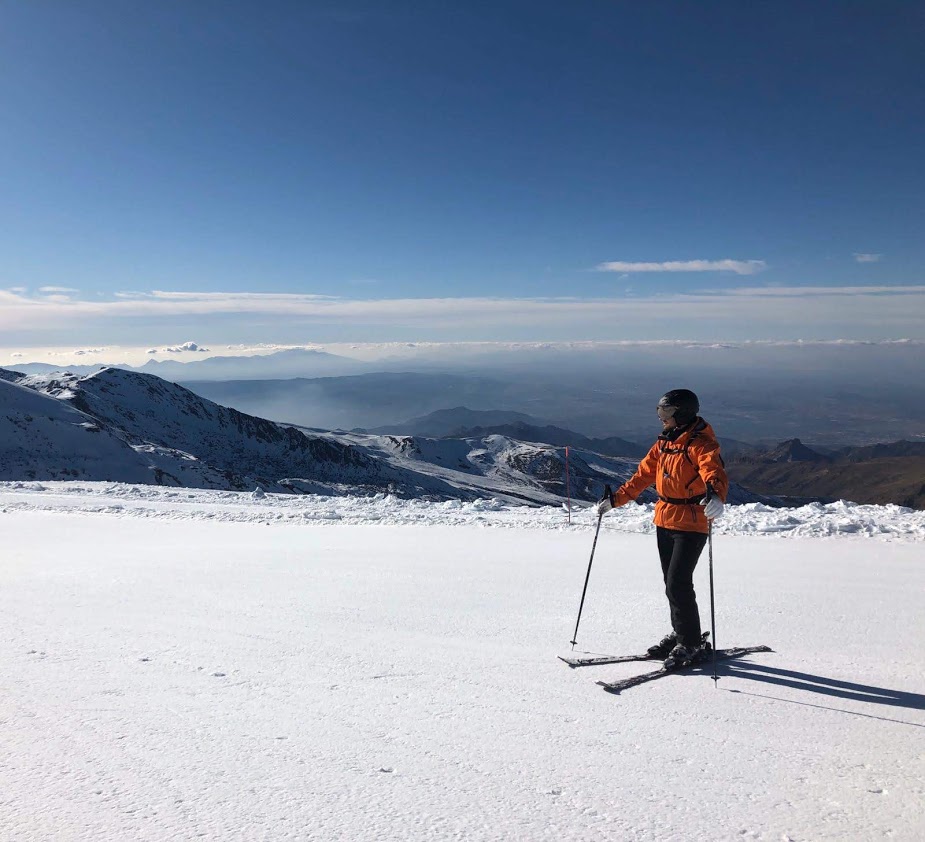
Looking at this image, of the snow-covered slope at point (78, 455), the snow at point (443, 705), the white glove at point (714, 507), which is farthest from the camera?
the snow-covered slope at point (78, 455)

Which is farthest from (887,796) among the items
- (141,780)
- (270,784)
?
(141,780)

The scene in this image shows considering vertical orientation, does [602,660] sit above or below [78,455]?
above

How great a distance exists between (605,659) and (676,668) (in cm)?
51

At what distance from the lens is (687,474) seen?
464 centimetres

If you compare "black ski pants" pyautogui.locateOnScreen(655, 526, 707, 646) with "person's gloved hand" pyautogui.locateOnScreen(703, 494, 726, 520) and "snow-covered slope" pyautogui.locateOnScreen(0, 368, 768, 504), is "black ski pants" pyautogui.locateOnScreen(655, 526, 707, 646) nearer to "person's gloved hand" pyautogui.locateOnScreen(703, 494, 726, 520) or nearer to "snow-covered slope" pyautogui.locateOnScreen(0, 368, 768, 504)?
"person's gloved hand" pyautogui.locateOnScreen(703, 494, 726, 520)


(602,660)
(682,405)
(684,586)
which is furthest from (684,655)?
(682,405)

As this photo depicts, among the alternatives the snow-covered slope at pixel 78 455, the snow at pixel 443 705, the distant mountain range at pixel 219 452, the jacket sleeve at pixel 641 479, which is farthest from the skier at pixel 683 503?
the snow-covered slope at pixel 78 455

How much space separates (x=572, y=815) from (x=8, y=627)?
198 inches

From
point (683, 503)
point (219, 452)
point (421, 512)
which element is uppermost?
point (683, 503)

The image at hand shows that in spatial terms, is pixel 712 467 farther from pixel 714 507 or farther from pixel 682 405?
pixel 682 405

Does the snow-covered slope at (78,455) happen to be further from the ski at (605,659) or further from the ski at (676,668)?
the ski at (676,668)

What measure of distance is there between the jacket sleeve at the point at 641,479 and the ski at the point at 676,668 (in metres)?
1.28

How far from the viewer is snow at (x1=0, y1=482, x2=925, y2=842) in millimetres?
2525

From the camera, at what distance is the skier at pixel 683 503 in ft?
14.9
